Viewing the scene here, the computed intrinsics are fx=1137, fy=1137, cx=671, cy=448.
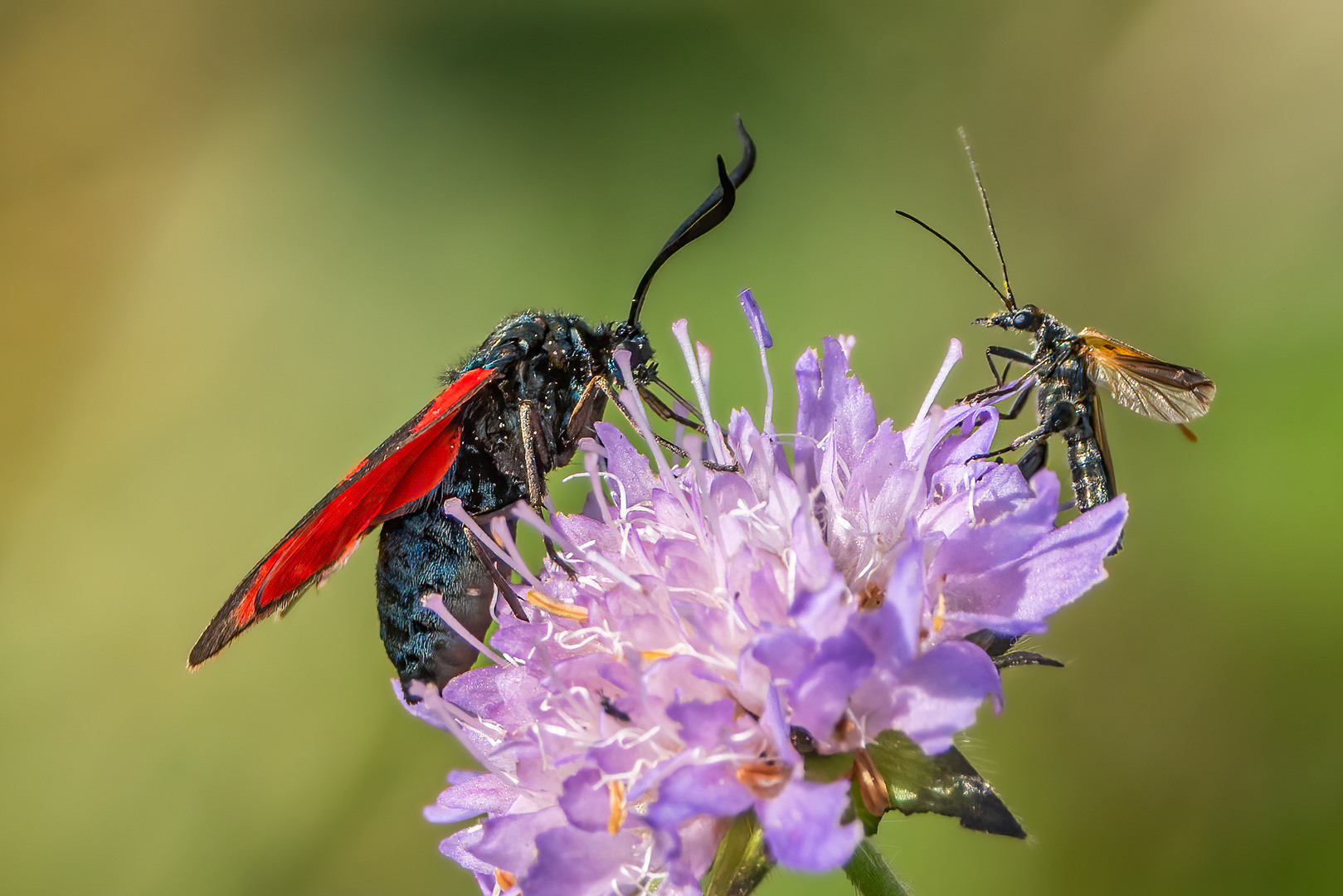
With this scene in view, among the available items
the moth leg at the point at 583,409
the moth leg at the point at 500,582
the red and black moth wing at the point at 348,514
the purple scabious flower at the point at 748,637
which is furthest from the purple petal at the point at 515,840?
the moth leg at the point at 583,409

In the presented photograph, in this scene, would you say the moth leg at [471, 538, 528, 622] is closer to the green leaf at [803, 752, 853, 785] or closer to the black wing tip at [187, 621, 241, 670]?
the black wing tip at [187, 621, 241, 670]

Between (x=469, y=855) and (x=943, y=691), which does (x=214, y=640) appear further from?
(x=943, y=691)

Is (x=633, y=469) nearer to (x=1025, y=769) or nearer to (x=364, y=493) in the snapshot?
(x=364, y=493)

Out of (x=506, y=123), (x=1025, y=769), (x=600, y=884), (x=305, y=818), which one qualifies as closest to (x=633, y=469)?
(x=600, y=884)

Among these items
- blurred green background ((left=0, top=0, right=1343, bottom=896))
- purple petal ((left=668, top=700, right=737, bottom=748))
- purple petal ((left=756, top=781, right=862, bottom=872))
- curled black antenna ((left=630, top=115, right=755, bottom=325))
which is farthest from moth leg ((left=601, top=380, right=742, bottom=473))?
blurred green background ((left=0, top=0, right=1343, bottom=896))

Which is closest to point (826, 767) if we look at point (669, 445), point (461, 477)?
point (669, 445)

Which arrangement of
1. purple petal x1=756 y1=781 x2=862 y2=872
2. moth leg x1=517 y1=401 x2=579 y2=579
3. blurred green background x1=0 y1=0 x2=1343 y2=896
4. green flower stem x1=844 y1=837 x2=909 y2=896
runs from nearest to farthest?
purple petal x1=756 y1=781 x2=862 y2=872 → green flower stem x1=844 y1=837 x2=909 y2=896 → moth leg x1=517 y1=401 x2=579 y2=579 → blurred green background x1=0 y1=0 x2=1343 y2=896
